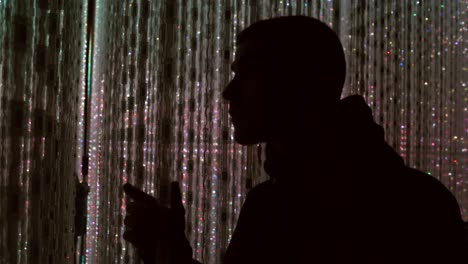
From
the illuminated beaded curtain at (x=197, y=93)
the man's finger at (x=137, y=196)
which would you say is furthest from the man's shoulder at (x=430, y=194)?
the illuminated beaded curtain at (x=197, y=93)

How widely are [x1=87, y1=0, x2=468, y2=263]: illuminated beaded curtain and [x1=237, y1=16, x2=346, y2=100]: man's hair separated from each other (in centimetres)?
42

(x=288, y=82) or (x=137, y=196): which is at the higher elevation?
(x=288, y=82)

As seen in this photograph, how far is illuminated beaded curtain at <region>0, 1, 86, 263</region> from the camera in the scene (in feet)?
2.56

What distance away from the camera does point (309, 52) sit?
591 mm

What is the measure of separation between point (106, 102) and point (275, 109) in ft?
2.46

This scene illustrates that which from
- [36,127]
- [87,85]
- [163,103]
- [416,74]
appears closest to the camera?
[36,127]

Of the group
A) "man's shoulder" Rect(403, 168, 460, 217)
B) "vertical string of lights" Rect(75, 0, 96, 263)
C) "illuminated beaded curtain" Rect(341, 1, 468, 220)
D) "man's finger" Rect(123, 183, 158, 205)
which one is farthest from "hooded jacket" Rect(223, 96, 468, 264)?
"illuminated beaded curtain" Rect(341, 1, 468, 220)

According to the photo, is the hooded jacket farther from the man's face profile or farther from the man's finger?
the man's finger

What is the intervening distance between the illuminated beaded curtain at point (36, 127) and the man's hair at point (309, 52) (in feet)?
1.71

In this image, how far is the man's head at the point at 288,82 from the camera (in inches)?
23.0

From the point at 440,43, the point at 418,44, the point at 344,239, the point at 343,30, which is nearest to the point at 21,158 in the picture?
the point at 344,239

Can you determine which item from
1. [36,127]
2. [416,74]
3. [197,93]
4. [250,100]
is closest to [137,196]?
[250,100]

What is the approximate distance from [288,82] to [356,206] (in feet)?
0.69

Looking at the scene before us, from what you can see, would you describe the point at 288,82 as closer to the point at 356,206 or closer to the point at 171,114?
the point at 356,206
